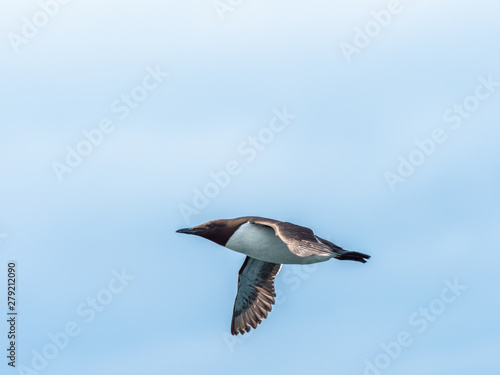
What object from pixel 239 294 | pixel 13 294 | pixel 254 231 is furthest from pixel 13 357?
pixel 254 231

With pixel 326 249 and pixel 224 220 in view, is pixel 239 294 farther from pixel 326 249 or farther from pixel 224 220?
pixel 326 249

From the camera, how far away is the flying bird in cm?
2336

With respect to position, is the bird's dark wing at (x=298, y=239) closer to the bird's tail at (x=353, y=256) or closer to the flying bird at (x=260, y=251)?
the flying bird at (x=260, y=251)

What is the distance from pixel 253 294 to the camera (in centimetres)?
2889

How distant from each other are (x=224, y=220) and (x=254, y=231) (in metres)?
1.01

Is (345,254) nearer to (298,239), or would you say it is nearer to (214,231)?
(298,239)

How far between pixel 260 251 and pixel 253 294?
336 centimetres

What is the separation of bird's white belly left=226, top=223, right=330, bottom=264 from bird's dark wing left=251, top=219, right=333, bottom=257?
670 mm

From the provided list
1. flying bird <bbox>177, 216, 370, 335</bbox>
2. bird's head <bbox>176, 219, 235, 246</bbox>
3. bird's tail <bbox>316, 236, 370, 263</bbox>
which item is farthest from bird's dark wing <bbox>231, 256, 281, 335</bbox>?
bird's tail <bbox>316, 236, 370, 263</bbox>

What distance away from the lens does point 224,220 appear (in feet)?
87.1

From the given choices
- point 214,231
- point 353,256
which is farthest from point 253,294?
point 353,256

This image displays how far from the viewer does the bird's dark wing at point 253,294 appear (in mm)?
28703

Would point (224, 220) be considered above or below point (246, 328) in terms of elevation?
above

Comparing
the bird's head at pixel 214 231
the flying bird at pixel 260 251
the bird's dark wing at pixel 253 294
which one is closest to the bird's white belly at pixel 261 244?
the flying bird at pixel 260 251
